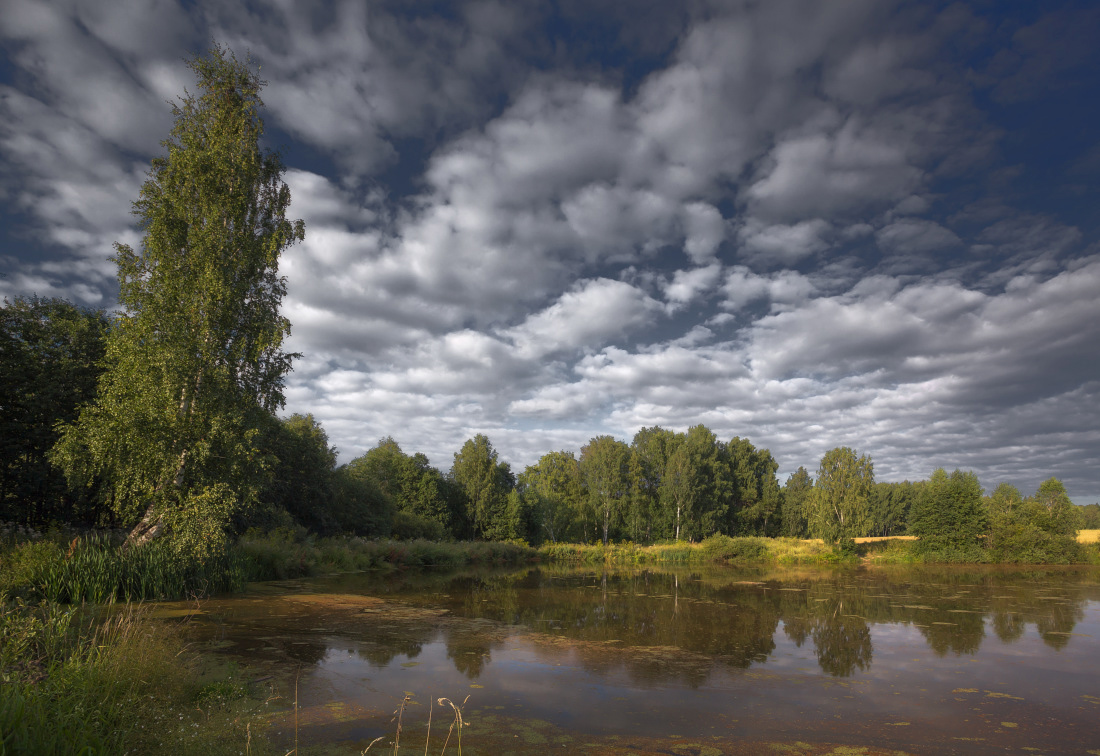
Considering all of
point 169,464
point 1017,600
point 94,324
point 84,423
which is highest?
point 94,324

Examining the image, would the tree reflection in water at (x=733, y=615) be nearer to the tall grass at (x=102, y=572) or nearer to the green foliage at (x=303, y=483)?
the tall grass at (x=102, y=572)

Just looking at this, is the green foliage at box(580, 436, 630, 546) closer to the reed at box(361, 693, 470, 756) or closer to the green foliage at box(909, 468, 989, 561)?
the green foliage at box(909, 468, 989, 561)

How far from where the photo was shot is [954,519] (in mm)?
38312

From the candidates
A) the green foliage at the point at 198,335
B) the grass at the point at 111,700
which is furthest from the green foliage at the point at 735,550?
the grass at the point at 111,700

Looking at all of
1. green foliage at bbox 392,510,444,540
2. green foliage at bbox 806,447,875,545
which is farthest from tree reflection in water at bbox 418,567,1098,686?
green foliage at bbox 392,510,444,540

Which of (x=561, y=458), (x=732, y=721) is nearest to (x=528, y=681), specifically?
(x=732, y=721)

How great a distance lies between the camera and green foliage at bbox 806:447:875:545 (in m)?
37.2

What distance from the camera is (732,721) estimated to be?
663 cm

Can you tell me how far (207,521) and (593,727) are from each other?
11429 mm

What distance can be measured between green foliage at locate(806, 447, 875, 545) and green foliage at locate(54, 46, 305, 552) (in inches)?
1420

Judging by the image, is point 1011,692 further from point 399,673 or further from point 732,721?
point 399,673

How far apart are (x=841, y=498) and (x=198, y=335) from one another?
128 ft

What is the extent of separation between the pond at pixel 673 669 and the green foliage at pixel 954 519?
2168cm

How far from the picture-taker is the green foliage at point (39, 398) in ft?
54.2
